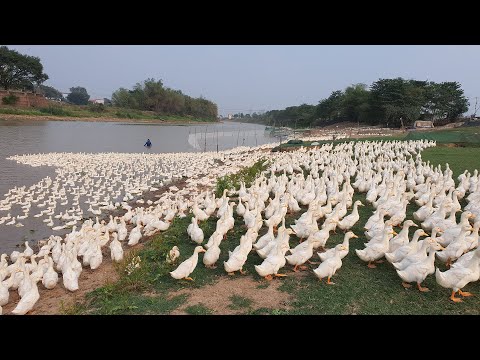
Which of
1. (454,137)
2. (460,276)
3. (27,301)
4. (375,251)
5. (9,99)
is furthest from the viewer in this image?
(9,99)

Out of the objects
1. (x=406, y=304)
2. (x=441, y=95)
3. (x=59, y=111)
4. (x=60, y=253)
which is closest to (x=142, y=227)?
(x=60, y=253)

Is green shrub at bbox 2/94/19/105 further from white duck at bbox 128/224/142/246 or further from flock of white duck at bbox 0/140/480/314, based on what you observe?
white duck at bbox 128/224/142/246

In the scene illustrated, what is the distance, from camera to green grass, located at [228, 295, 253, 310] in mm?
6121

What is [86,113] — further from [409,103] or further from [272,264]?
[272,264]

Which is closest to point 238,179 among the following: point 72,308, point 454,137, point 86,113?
point 72,308

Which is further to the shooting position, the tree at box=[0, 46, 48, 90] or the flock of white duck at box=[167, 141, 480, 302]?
the tree at box=[0, 46, 48, 90]

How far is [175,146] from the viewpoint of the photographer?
42.6 metres

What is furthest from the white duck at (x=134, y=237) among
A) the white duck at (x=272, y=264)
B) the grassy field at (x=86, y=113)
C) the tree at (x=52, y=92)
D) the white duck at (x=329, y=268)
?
the tree at (x=52, y=92)

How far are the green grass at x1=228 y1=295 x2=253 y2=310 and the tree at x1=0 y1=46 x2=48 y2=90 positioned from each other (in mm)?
72822

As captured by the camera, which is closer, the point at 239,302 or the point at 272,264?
the point at 239,302

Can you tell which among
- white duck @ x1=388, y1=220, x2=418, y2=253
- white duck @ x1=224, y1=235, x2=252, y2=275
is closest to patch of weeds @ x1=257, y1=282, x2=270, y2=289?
white duck @ x1=224, y1=235, x2=252, y2=275

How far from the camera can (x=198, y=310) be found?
6.03m

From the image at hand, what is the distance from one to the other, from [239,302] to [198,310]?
68 cm

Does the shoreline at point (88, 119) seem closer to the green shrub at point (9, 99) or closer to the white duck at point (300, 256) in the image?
the green shrub at point (9, 99)
